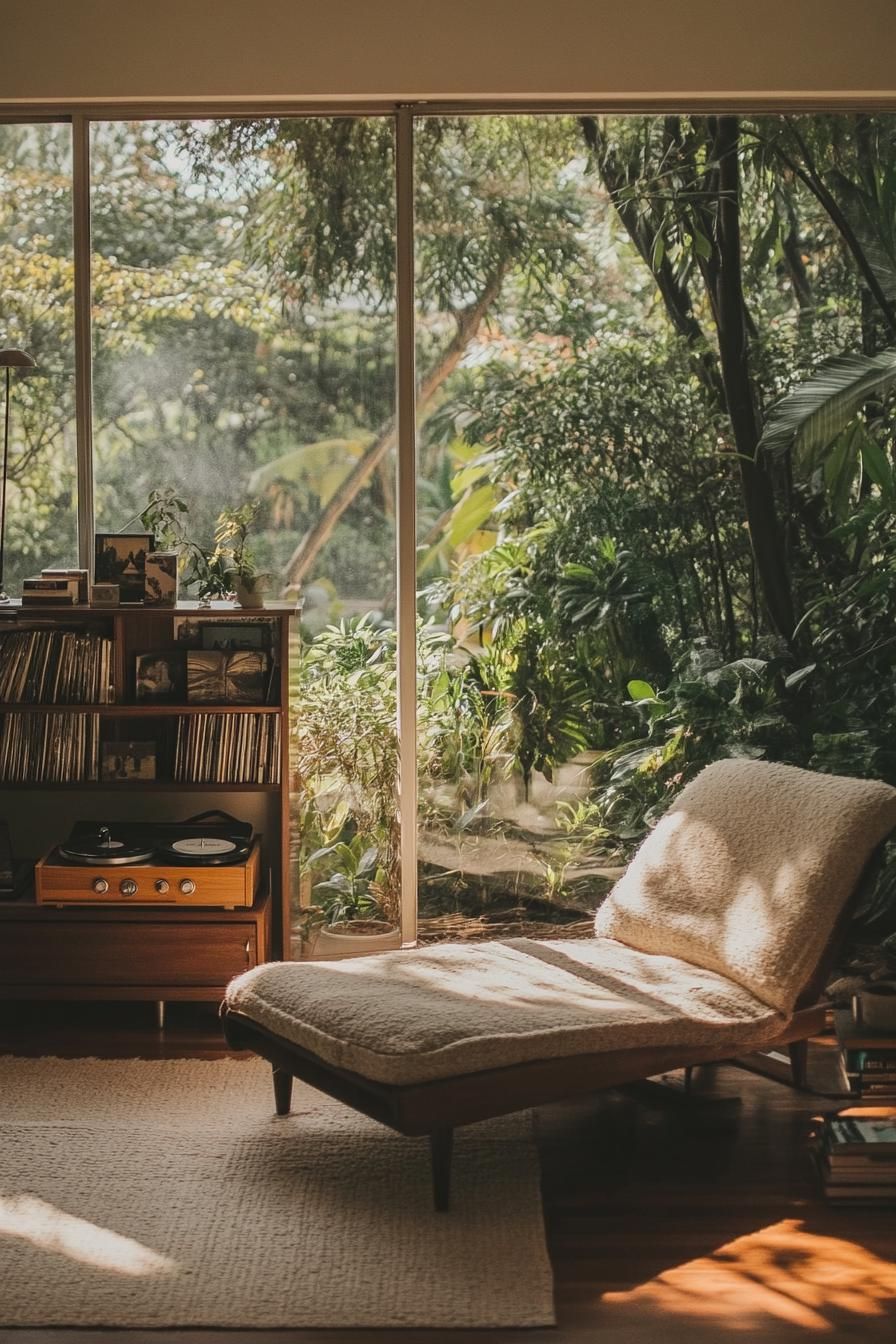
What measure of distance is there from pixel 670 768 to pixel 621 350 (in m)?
1.35

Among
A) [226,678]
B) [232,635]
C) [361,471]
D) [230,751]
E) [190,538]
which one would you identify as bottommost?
[230,751]

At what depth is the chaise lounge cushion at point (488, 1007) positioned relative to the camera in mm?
3154

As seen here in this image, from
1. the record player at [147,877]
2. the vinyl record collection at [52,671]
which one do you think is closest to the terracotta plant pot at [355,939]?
the record player at [147,877]

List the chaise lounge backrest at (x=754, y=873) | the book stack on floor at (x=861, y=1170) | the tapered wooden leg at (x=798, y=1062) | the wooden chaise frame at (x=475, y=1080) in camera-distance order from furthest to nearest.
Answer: the tapered wooden leg at (x=798, y=1062), the chaise lounge backrest at (x=754, y=873), the book stack on floor at (x=861, y=1170), the wooden chaise frame at (x=475, y=1080)

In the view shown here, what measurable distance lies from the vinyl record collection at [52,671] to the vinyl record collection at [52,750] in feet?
Result: 0.24

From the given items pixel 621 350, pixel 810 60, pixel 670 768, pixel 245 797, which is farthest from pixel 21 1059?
pixel 810 60

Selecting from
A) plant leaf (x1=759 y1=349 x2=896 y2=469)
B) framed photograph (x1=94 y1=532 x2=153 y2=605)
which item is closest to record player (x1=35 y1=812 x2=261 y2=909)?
framed photograph (x1=94 y1=532 x2=153 y2=605)

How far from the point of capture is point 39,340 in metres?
4.74

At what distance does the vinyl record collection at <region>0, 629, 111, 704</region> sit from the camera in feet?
14.7

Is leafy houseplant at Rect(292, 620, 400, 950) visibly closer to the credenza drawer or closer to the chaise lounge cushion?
the credenza drawer

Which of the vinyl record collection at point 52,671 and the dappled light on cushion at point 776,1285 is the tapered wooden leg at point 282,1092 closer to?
the dappled light on cushion at point 776,1285

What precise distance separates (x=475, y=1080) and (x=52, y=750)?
1967mm

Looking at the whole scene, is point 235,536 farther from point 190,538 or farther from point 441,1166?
point 441,1166

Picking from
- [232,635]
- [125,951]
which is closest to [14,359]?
[232,635]
